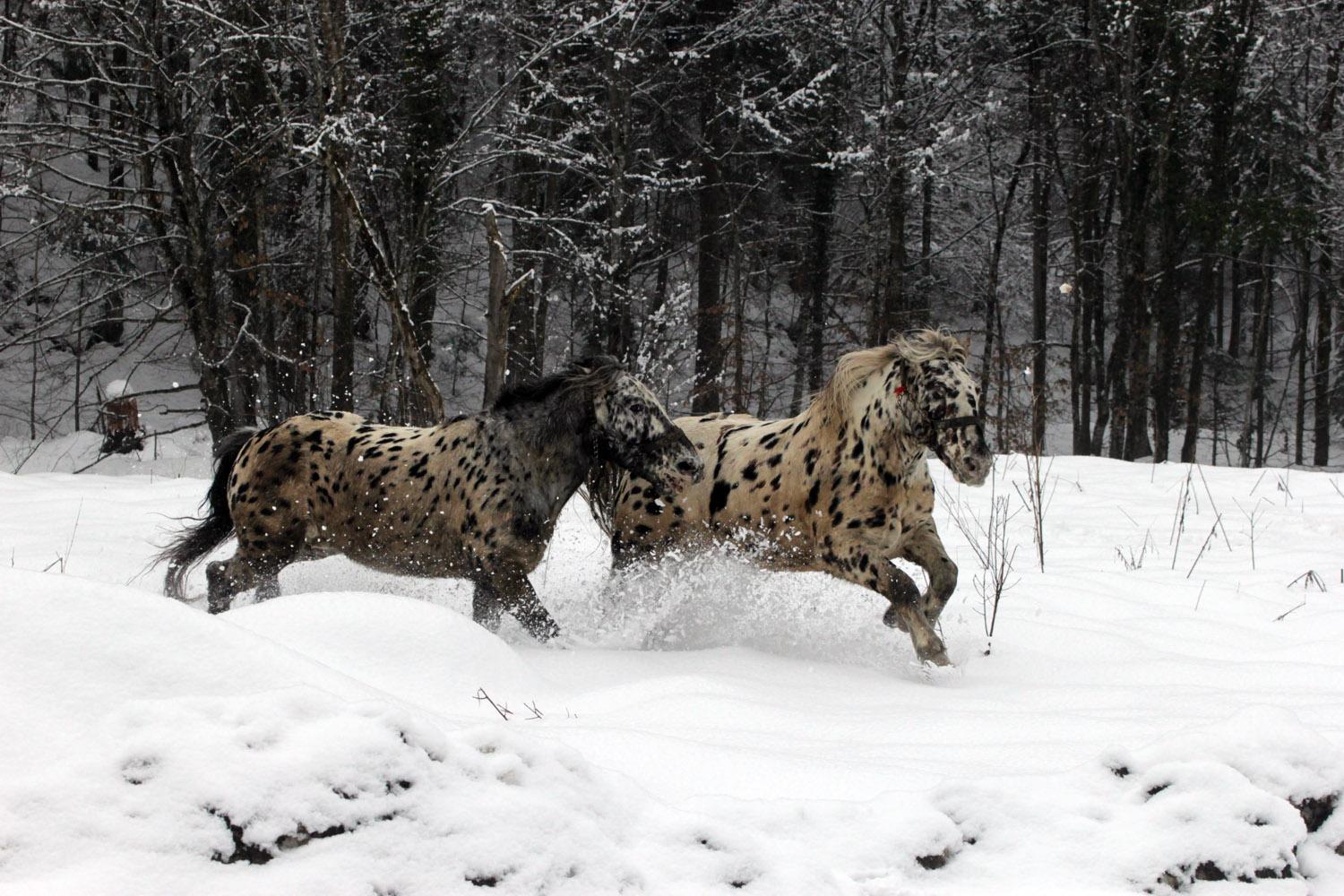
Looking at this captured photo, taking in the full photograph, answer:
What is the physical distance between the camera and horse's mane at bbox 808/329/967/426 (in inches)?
213

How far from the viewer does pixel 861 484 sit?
539cm

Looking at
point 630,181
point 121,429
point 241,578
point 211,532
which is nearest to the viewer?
point 241,578

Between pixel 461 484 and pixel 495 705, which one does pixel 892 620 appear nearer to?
pixel 461 484

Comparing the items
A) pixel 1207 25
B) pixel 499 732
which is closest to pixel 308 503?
pixel 499 732

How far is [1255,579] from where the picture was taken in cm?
689

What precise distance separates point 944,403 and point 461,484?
7.50 ft

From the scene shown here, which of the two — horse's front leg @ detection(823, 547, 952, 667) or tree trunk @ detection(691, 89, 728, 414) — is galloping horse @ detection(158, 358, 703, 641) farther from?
tree trunk @ detection(691, 89, 728, 414)

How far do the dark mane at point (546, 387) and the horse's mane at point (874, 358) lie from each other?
106 centimetres

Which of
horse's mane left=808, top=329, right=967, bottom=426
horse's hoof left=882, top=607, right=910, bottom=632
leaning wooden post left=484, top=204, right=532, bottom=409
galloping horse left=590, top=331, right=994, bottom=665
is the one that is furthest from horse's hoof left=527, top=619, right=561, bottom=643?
leaning wooden post left=484, top=204, right=532, bottom=409

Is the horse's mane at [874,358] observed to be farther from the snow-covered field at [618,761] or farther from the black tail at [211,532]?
the black tail at [211,532]

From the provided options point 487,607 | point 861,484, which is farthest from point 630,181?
point 487,607

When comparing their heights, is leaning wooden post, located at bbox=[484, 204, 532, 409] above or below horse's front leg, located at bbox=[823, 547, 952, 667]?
above

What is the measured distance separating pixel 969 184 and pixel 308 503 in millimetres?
20467

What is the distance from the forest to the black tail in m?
3.77
